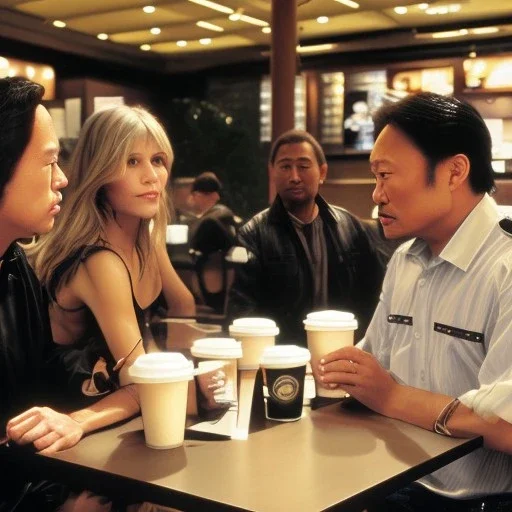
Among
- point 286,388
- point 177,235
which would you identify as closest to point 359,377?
point 286,388

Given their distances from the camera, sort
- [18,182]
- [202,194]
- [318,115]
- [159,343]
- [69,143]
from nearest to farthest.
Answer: [18,182], [159,343], [69,143], [202,194], [318,115]

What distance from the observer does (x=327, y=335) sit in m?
2.20

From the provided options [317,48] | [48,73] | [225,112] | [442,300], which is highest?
[317,48]

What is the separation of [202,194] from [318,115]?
2.60 metres

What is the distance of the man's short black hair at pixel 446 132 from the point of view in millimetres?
2152

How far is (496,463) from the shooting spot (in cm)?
202

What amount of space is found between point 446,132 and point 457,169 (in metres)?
0.10

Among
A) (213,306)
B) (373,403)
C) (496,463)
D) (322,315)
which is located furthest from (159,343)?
(213,306)

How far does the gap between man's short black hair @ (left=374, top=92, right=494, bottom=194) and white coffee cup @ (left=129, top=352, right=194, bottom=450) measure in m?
0.88

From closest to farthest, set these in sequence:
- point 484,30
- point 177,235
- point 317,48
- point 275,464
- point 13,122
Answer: point 275,464 → point 13,122 → point 177,235 → point 484,30 → point 317,48

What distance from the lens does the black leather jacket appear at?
13.3ft

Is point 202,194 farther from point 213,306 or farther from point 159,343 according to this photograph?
point 159,343

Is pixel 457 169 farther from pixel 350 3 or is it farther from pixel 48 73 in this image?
pixel 48 73

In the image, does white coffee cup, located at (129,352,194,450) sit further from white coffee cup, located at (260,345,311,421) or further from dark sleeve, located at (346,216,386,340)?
dark sleeve, located at (346,216,386,340)
